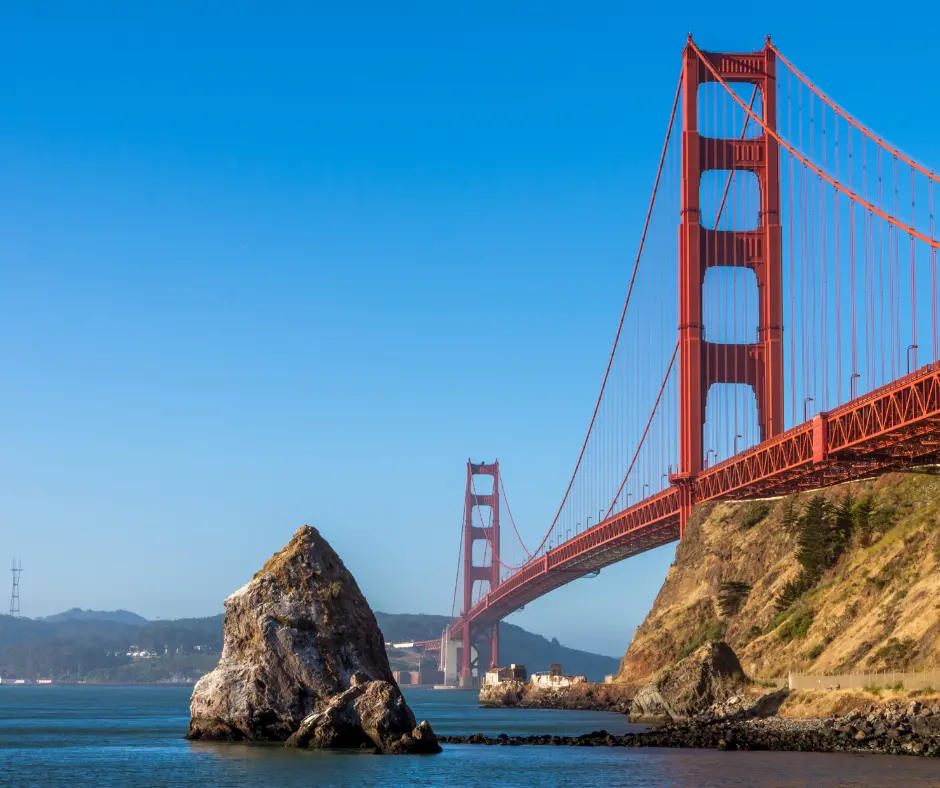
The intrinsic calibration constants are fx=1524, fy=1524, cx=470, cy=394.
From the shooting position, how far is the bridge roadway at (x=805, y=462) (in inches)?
2670

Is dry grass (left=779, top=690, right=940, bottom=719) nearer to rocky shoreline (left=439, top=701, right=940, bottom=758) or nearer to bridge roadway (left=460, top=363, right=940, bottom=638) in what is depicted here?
rocky shoreline (left=439, top=701, right=940, bottom=758)

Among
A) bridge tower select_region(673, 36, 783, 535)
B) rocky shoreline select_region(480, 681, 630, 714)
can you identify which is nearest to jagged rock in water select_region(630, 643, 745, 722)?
rocky shoreline select_region(480, 681, 630, 714)

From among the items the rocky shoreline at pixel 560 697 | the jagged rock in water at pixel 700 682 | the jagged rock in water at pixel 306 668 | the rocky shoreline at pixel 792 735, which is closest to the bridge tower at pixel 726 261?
the rocky shoreline at pixel 560 697

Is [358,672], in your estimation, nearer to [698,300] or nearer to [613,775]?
[613,775]

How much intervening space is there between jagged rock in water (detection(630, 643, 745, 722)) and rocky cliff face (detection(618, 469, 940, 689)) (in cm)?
302

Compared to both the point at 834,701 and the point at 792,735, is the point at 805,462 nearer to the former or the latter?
the point at 834,701

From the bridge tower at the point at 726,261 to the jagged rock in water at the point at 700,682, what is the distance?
1096 inches

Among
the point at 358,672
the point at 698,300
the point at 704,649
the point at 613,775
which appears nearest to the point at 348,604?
the point at 358,672

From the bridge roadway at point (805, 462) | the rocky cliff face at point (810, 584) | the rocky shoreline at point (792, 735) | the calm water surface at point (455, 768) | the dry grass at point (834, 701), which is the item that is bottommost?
the calm water surface at point (455, 768)

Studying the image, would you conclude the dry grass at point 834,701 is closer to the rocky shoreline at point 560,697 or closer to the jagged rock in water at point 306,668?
the jagged rock in water at point 306,668

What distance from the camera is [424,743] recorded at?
171 ft

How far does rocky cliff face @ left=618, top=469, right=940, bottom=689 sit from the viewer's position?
66.2m

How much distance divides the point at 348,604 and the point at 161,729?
105ft

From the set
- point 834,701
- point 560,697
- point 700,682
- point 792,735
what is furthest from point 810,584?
point 560,697
